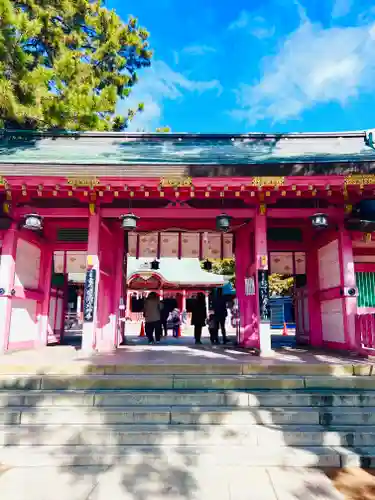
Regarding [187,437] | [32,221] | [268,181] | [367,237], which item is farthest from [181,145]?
[187,437]

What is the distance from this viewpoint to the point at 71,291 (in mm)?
27094

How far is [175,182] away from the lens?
7.58 m

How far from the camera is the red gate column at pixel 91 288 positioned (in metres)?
7.68

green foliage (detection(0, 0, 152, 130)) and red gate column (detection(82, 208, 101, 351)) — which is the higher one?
green foliage (detection(0, 0, 152, 130))

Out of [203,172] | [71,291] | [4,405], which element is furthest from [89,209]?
[71,291]

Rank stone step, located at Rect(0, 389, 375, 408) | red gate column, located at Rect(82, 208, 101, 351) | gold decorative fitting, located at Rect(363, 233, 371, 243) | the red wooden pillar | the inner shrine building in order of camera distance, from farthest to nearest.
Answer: the red wooden pillar
gold decorative fitting, located at Rect(363, 233, 371, 243)
red gate column, located at Rect(82, 208, 101, 351)
the inner shrine building
stone step, located at Rect(0, 389, 375, 408)

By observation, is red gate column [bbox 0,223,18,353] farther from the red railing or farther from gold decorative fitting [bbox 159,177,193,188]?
the red railing

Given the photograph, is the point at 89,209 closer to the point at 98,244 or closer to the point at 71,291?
the point at 98,244

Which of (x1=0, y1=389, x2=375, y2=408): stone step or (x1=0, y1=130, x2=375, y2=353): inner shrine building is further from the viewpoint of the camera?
(x1=0, y1=130, x2=375, y2=353): inner shrine building

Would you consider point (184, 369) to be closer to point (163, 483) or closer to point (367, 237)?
point (163, 483)

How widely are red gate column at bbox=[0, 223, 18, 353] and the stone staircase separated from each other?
2.03 metres

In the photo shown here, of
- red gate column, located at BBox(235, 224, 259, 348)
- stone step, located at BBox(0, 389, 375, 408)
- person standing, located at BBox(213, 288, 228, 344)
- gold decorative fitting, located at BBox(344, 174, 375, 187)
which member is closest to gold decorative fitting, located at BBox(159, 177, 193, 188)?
red gate column, located at BBox(235, 224, 259, 348)

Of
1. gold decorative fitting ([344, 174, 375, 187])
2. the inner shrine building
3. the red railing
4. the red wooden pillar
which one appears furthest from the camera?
the red wooden pillar

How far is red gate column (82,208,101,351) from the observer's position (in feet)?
25.2
